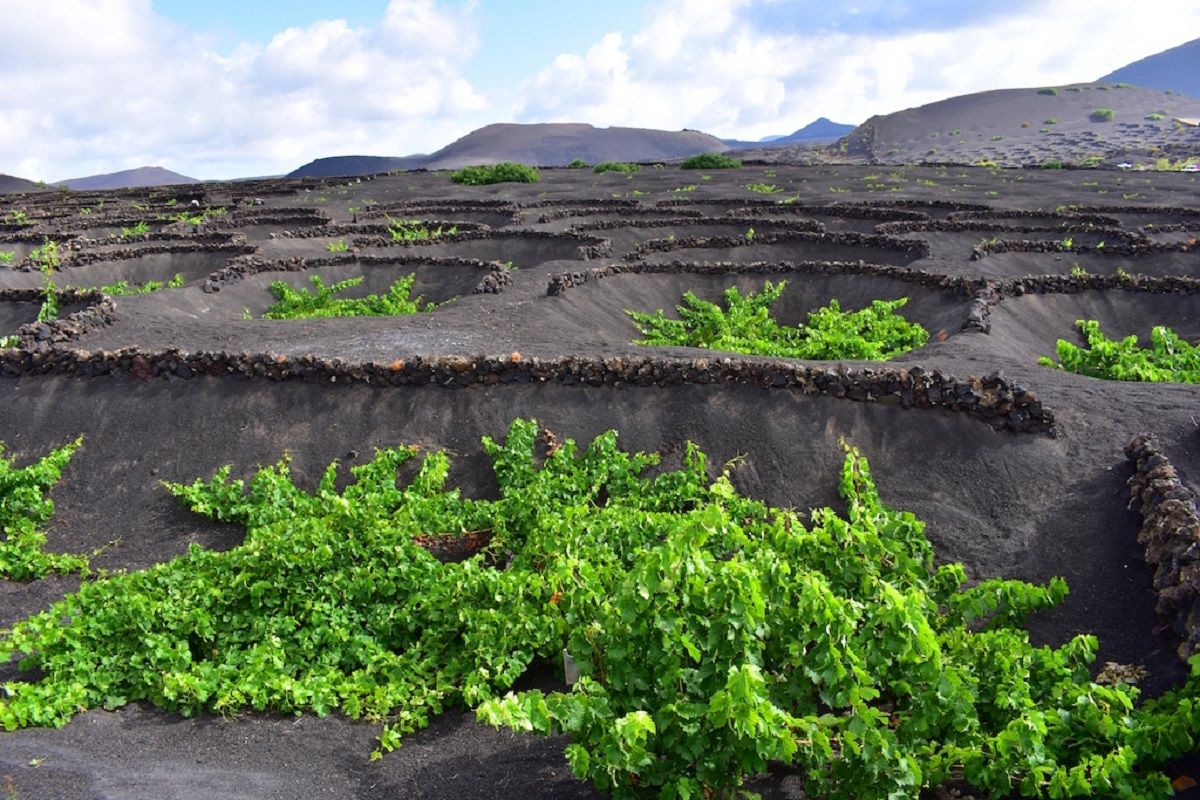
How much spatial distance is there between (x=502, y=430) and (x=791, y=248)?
63.4 feet

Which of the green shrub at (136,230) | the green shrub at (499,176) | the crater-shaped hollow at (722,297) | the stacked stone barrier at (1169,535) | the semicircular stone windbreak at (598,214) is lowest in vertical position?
the stacked stone barrier at (1169,535)

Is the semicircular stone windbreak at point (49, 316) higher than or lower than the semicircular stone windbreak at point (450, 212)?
lower

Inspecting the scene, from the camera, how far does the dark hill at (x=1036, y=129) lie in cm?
8681

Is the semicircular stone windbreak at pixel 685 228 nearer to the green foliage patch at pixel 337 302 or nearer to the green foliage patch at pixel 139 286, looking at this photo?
the green foliage patch at pixel 337 302

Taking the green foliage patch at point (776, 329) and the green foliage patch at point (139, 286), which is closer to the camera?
the green foliage patch at point (776, 329)

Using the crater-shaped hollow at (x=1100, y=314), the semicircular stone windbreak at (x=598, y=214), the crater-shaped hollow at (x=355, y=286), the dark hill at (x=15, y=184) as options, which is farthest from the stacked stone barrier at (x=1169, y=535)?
the dark hill at (x=15, y=184)

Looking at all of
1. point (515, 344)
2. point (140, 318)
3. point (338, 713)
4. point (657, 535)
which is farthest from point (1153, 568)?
point (140, 318)

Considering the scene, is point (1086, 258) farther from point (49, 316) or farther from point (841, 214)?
point (49, 316)

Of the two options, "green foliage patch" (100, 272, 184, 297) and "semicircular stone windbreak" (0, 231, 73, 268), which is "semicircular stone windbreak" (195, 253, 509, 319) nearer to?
"green foliage patch" (100, 272, 184, 297)

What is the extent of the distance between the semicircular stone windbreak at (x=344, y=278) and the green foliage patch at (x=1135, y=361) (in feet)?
43.1

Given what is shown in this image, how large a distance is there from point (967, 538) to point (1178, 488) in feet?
7.36

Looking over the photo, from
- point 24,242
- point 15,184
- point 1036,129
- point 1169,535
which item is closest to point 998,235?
point 1169,535

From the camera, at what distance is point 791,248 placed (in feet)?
98.4

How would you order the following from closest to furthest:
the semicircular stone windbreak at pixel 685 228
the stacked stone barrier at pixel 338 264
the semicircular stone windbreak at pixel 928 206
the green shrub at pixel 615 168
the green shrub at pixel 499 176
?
the stacked stone barrier at pixel 338 264
the semicircular stone windbreak at pixel 685 228
the semicircular stone windbreak at pixel 928 206
the green shrub at pixel 499 176
the green shrub at pixel 615 168
